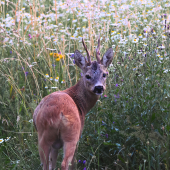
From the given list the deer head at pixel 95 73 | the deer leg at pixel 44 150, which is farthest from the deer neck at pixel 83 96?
the deer leg at pixel 44 150

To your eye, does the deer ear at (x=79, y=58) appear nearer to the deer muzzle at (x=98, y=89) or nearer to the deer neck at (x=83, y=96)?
Result: the deer neck at (x=83, y=96)

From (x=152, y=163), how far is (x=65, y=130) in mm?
934

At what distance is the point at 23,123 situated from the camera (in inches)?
166

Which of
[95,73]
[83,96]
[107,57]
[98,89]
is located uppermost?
[107,57]

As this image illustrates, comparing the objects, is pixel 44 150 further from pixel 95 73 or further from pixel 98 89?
pixel 95 73

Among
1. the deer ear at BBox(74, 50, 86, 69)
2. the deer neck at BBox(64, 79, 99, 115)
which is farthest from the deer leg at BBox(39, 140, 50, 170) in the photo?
the deer ear at BBox(74, 50, 86, 69)

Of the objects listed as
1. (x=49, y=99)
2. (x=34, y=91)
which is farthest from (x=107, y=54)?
(x=34, y=91)

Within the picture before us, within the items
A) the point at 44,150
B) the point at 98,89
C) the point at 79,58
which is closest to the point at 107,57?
the point at 79,58

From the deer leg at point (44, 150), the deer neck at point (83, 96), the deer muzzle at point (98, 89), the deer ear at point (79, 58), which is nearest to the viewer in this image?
the deer leg at point (44, 150)

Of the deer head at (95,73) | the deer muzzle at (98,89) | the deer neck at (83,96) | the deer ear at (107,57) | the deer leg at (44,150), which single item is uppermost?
the deer ear at (107,57)

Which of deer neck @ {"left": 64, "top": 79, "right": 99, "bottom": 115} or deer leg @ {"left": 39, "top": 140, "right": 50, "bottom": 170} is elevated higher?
deer neck @ {"left": 64, "top": 79, "right": 99, "bottom": 115}

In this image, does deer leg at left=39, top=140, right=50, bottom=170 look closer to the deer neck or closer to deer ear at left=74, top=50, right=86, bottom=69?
the deer neck

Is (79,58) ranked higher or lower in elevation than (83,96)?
higher

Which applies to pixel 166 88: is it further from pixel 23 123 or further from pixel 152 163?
pixel 23 123
